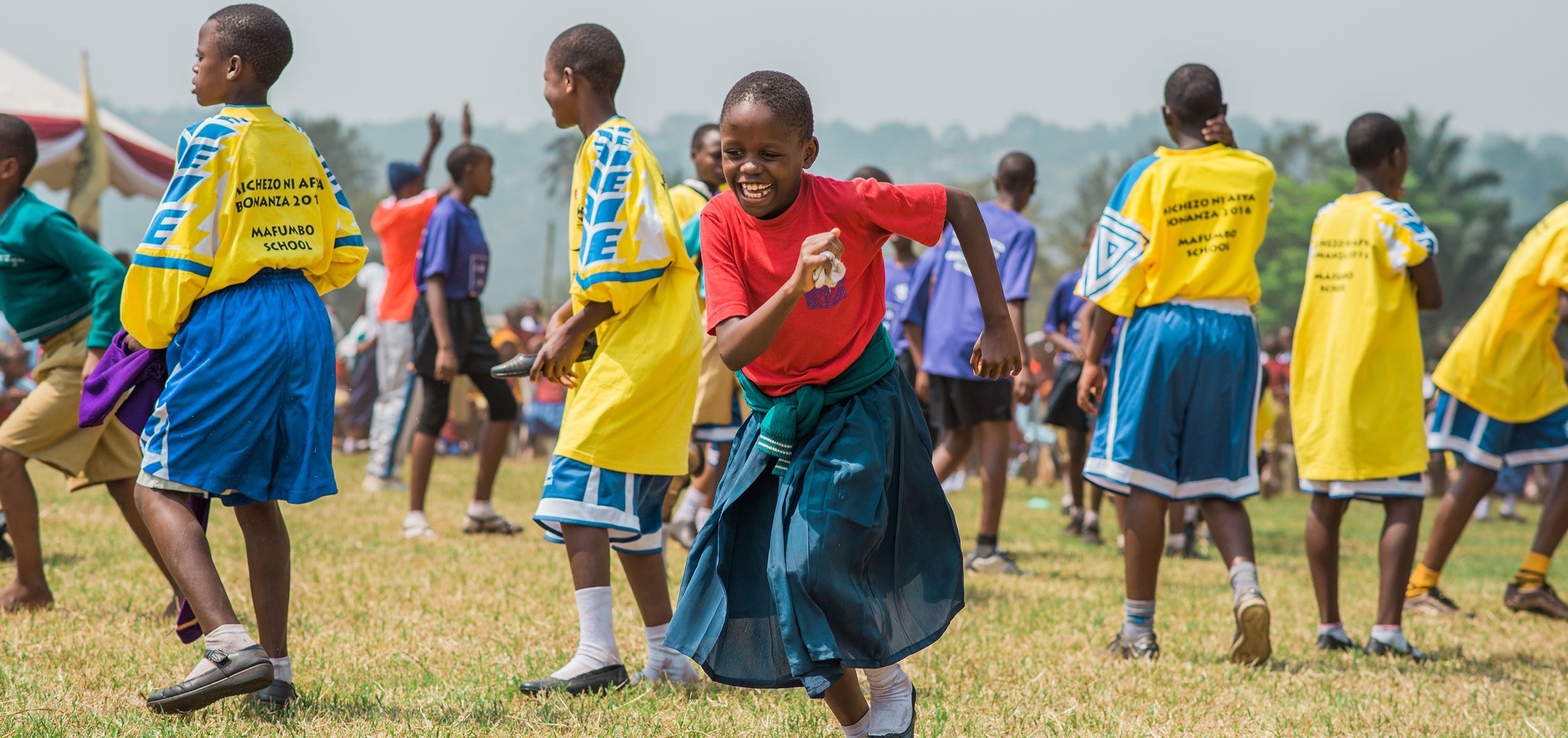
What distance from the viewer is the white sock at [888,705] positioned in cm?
288

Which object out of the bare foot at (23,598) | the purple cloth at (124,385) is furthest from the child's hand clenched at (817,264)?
the bare foot at (23,598)

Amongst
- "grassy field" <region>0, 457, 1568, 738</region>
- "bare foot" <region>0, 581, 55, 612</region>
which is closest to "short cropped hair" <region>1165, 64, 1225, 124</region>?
"grassy field" <region>0, 457, 1568, 738</region>

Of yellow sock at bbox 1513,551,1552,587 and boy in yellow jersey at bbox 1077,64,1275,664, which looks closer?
boy in yellow jersey at bbox 1077,64,1275,664

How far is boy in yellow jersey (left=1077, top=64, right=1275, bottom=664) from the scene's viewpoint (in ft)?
14.5

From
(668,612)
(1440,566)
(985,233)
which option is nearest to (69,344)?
(668,612)

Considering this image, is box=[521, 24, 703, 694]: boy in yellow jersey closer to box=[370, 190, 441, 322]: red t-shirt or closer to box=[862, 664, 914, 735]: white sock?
box=[862, 664, 914, 735]: white sock

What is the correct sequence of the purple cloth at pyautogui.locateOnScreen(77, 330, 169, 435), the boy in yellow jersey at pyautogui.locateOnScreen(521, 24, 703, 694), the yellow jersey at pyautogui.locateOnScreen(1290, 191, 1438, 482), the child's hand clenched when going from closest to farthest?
the child's hand clenched
the purple cloth at pyautogui.locateOnScreen(77, 330, 169, 435)
the boy in yellow jersey at pyautogui.locateOnScreen(521, 24, 703, 694)
the yellow jersey at pyautogui.locateOnScreen(1290, 191, 1438, 482)

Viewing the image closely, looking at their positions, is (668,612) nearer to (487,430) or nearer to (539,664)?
(539,664)

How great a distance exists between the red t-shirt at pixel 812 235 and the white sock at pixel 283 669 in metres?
1.73

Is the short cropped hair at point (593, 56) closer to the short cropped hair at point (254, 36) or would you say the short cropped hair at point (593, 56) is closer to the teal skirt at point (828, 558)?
the short cropped hair at point (254, 36)

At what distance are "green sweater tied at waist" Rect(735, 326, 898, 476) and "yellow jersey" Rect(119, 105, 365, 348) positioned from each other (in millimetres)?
1589

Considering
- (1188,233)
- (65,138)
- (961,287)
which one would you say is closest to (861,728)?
(1188,233)

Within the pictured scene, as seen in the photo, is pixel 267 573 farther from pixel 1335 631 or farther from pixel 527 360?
pixel 1335 631

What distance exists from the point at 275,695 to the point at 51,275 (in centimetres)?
236
